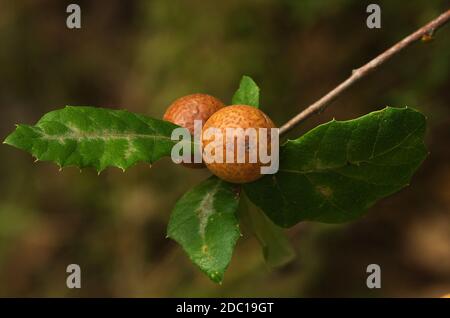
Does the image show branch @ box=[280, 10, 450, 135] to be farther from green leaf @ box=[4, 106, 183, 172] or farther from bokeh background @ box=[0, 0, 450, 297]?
bokeh background @ box=[0, 0, 450, 297]

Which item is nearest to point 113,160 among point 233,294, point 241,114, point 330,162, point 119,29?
point 241,114

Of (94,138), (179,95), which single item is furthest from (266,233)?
(179,95)

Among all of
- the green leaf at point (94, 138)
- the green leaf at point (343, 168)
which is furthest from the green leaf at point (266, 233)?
the green leaf at point (94, 138)

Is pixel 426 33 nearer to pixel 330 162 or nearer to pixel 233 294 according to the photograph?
pixel 330 162

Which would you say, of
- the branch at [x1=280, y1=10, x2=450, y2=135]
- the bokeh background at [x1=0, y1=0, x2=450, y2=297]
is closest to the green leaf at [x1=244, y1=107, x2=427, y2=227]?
the branch at [x1=280, y1=10, x2=450, y2=135]

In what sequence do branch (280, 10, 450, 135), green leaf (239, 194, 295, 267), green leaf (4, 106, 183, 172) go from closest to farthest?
1. green leaf (4, 106, 183, 172)
2. branch (280, 10, 450, 135)
3. green leaf (239, 194, 295, 267)

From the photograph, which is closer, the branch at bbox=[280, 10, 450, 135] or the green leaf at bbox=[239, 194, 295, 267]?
the branch at bbox=[280, 10, 450, 135]
